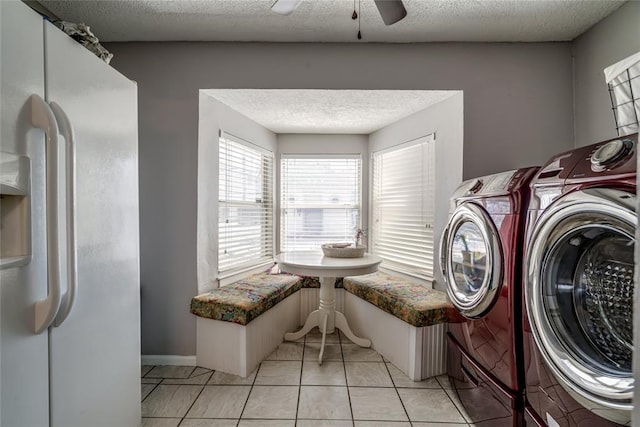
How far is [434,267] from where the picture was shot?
2473mm

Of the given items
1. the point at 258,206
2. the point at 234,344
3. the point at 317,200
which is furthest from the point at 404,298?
the point at 258,206

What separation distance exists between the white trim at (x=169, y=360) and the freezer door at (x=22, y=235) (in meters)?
1.31

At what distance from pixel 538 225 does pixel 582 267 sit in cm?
20

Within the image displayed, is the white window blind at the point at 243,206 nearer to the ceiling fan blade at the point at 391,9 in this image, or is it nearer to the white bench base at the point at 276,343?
the white bench base at the point at 276,343

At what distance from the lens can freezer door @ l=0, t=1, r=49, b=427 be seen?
0.84 metres

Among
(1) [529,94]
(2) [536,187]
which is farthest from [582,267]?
(1) [529,94]

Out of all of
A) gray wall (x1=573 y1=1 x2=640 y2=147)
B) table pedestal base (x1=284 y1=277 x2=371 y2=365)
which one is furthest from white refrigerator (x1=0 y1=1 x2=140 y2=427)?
gray wall (x1=573 y1=1 x2=640 y2=147)

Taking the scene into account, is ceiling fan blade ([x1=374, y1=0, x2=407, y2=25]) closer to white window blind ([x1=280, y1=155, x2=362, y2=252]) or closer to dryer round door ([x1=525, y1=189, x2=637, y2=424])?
dryer round door ([x1=525, y1=189, x2=637, y2=424])

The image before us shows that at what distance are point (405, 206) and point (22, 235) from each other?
2581 mm

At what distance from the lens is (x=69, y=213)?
979mm

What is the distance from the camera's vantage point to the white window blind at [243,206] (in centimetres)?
256

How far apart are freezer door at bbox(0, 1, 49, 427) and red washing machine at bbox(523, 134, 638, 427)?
1.70 meters

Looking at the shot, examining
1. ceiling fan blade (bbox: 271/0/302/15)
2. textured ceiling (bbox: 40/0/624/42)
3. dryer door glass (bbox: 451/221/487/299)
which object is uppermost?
textured ceiling (bbox: 40/0/624/42)

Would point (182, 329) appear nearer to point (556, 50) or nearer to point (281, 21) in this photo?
point (281, 21)
